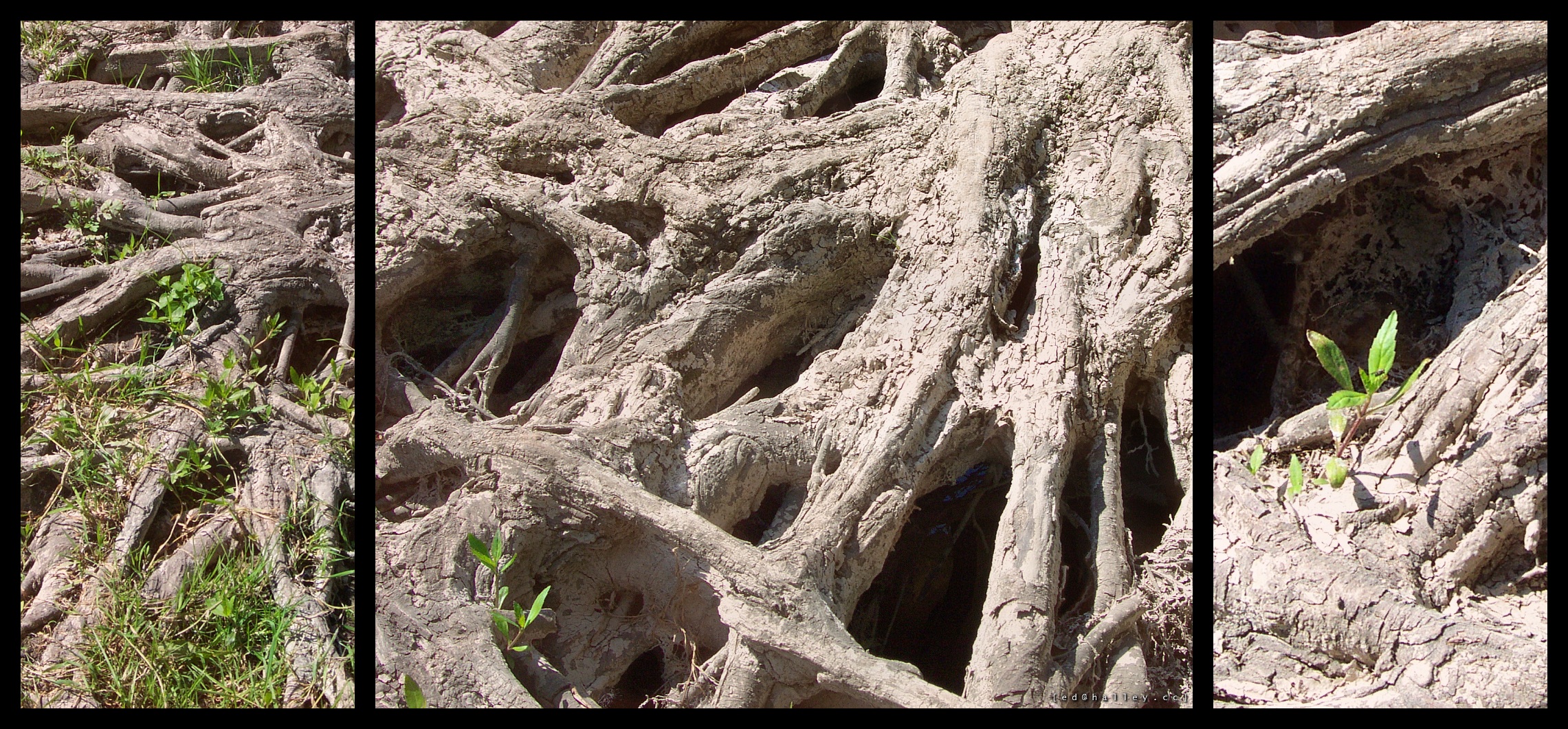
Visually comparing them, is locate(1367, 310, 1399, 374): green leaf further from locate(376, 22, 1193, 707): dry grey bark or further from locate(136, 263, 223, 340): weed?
locate(136, 263, 223, 340): weed

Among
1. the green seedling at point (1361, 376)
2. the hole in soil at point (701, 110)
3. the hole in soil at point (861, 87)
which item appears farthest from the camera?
the hole in soil at point (861, 87)

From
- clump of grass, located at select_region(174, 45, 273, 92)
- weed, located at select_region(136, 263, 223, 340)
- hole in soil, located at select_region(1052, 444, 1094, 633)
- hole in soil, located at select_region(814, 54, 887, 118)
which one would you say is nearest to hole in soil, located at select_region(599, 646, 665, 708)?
hole in soil, located at select_region(1052, 444, 1094, 633)

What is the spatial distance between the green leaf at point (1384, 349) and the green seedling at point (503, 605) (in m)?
1.56

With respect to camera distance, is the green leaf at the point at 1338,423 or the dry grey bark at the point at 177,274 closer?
the dry grey bark at the point at 177,274

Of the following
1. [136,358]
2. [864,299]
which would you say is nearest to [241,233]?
[136,358]

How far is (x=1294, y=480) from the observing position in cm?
196

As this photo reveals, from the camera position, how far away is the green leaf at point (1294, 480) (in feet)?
6.40

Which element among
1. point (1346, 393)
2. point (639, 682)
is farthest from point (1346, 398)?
point (639, 682)

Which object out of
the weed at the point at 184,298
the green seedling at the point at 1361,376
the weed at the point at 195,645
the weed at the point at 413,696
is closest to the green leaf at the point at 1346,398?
the green seedling at the point at 1361,376

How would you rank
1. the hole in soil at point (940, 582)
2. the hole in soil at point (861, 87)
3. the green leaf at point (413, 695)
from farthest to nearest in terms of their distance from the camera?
the hole in soil at point (861, 87), the hole in soil at point (940, 582), the green leaf at point (413, 695)

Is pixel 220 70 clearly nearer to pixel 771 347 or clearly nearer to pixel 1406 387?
pixel 771 347

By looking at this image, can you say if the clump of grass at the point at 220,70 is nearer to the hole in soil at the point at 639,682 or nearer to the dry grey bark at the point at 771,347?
the dry grey bark at the point at 771,347

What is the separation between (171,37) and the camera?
9.15 ft
